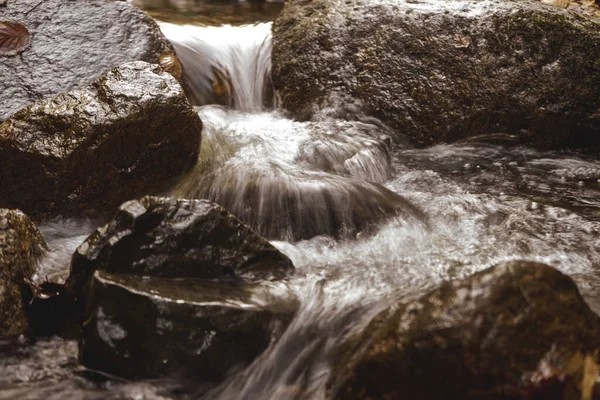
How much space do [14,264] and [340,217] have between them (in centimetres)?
174

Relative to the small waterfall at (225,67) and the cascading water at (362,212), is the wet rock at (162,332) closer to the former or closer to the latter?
the cascading water at (362,212)

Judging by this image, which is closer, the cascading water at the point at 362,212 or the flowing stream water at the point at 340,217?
the flowing stream water at the point at 340,217

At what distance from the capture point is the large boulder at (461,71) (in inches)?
181

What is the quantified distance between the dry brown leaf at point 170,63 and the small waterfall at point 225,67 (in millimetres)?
141

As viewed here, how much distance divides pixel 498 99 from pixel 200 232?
10.4ft

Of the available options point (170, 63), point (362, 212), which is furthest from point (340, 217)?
point (170, 63)

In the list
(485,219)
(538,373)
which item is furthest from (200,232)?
(485,219)

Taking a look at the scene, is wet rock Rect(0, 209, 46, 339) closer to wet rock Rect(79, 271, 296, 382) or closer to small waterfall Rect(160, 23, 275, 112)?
wet rock Rect(79, 271, 296, 382)

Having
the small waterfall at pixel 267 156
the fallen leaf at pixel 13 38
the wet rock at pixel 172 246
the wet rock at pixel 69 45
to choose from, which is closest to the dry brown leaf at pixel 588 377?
the wet rock at pixel 172 246

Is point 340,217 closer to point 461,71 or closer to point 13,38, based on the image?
point 461,71

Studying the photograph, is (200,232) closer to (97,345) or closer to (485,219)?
(97,345)

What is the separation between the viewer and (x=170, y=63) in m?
4.98

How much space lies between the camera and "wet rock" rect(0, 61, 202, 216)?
3195 mm

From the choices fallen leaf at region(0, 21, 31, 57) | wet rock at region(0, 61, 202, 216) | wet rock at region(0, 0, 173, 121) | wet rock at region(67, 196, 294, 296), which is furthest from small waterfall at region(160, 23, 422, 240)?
fallen leaf at region(0, 21, 31, 57)
